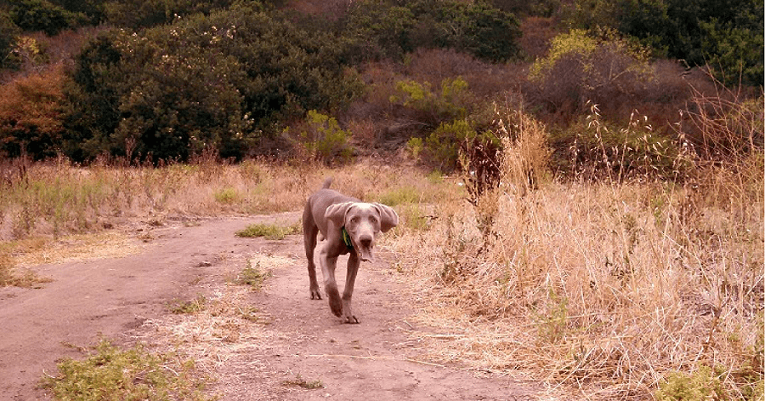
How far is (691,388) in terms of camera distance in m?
3.86

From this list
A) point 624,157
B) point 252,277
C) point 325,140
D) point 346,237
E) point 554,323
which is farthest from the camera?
point 325,140

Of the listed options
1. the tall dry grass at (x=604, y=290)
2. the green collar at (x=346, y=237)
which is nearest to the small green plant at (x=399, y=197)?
the tall dry grass at (x=604, y=290)


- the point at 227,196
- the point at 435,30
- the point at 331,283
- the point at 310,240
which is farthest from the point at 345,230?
the point at 435,30

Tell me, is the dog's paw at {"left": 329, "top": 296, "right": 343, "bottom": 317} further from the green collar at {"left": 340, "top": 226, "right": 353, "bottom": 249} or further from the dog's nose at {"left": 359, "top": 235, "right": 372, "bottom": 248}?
the dog's nose at {"left": 359, "top": 235, "right": 372, "bottom": 248}

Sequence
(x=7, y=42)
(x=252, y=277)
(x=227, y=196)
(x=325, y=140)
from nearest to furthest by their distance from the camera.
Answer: (x=252, y=277)
(x=227, y=196)
(x=325, y=140)
(x=7, y=42)

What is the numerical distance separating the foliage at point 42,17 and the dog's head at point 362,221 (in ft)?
108

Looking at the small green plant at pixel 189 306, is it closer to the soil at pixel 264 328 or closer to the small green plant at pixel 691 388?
the soil at pixel 264 328

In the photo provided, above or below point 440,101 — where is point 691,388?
above

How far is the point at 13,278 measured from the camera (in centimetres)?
704

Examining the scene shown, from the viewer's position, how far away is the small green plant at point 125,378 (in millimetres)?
4168

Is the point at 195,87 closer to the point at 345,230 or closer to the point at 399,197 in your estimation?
the point at 399,197

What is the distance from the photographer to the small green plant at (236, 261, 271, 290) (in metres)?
7.25

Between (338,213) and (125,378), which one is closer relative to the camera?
(125,378)

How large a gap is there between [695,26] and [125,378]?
1099 inches
